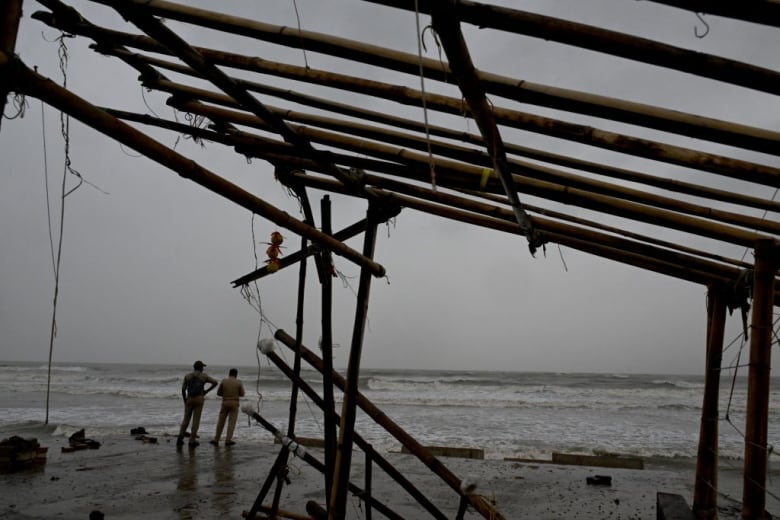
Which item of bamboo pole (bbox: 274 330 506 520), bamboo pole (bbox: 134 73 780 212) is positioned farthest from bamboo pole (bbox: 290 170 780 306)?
bamboo pole (bbox: 134 73 780 212)

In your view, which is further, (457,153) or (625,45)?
(457,153)

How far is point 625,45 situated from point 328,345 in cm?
306

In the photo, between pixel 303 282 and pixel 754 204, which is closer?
pixel 754 204

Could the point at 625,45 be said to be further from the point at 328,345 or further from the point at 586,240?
the point at 328,345

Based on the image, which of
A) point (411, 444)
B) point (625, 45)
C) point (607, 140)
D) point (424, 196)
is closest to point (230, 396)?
point (411, 444)

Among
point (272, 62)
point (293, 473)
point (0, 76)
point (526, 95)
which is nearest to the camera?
point (0, 76)

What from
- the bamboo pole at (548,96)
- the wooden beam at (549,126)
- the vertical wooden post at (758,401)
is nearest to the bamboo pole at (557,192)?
the vertical wooden post at (758,401)

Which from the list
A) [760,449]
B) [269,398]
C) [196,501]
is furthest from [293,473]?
[269,398]

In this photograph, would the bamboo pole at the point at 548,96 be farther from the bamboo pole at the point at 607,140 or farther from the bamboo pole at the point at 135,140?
the bamboo pole at the point at 135,140

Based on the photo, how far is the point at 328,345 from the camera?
4.05 metres

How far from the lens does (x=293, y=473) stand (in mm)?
8961

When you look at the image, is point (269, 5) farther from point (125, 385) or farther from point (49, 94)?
point (125, 385)

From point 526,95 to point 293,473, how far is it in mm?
8513

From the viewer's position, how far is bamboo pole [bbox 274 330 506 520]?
363cm
